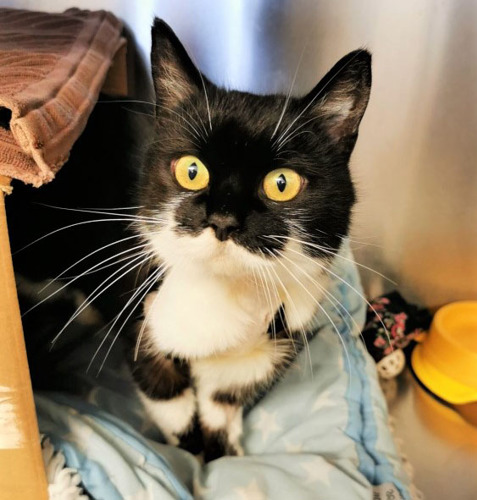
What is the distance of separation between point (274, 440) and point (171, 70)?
2.52 feet

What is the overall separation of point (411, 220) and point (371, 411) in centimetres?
56

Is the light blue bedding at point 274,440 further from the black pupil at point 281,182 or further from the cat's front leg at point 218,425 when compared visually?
the black pupil at point 281,182

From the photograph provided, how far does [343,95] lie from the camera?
0.76 m

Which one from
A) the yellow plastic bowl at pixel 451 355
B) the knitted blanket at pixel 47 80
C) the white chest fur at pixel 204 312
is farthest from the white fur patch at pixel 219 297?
the yellow plastic bowl at pixel 451 355

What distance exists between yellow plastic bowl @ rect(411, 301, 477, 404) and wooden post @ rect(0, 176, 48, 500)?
3.13 feet

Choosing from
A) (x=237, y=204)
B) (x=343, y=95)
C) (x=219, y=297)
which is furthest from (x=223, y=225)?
(x=343, y=95)

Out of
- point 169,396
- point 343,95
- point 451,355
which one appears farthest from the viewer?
point 451,355

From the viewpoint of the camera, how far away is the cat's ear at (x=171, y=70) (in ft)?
2.52

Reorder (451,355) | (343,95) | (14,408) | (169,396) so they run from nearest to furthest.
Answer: (14,408), (343,95), (169,396), (451,355)

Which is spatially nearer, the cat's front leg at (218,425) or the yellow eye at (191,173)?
the yellow eye at (191,173)

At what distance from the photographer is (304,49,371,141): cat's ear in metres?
0.72

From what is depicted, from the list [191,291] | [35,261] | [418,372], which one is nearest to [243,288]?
[191,291]

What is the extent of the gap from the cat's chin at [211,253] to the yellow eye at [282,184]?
10 centimetres

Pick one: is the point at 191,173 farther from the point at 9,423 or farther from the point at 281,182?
the point at 9,423
